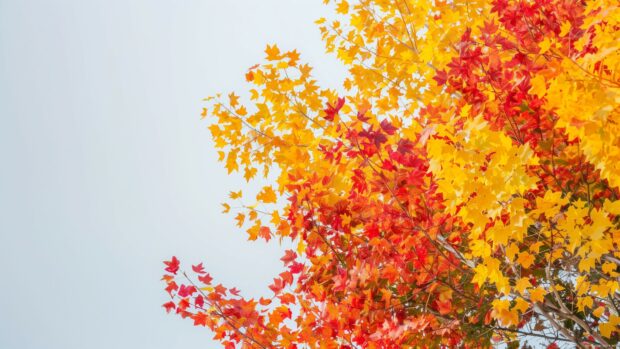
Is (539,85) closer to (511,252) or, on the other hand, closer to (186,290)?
(511,252)

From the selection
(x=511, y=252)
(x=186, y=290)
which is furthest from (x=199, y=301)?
(x=511, y=252)

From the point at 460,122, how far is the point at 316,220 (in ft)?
5.36

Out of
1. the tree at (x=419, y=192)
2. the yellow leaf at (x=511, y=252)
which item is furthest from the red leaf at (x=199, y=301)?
the yellow leaf at (x=511, y=252)

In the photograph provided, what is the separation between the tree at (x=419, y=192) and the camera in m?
5.12

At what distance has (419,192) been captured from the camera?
17.9 ft

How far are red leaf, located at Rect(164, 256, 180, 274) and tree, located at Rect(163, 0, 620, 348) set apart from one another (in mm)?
21

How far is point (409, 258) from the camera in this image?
607cm

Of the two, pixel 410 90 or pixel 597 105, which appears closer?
pixel 597 105

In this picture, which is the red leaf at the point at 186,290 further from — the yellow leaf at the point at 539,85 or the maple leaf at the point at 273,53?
the yellow leaf at the point at 539,85

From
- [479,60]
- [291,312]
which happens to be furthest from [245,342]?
[479,60]

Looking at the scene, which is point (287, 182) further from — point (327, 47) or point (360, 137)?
point (327, 47)

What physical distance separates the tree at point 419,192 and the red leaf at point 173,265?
21 mm

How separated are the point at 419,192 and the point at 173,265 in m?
2.55

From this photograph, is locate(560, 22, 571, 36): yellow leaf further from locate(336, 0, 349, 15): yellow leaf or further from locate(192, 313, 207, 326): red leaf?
locate(192, 313, 207, 326): red leaf
